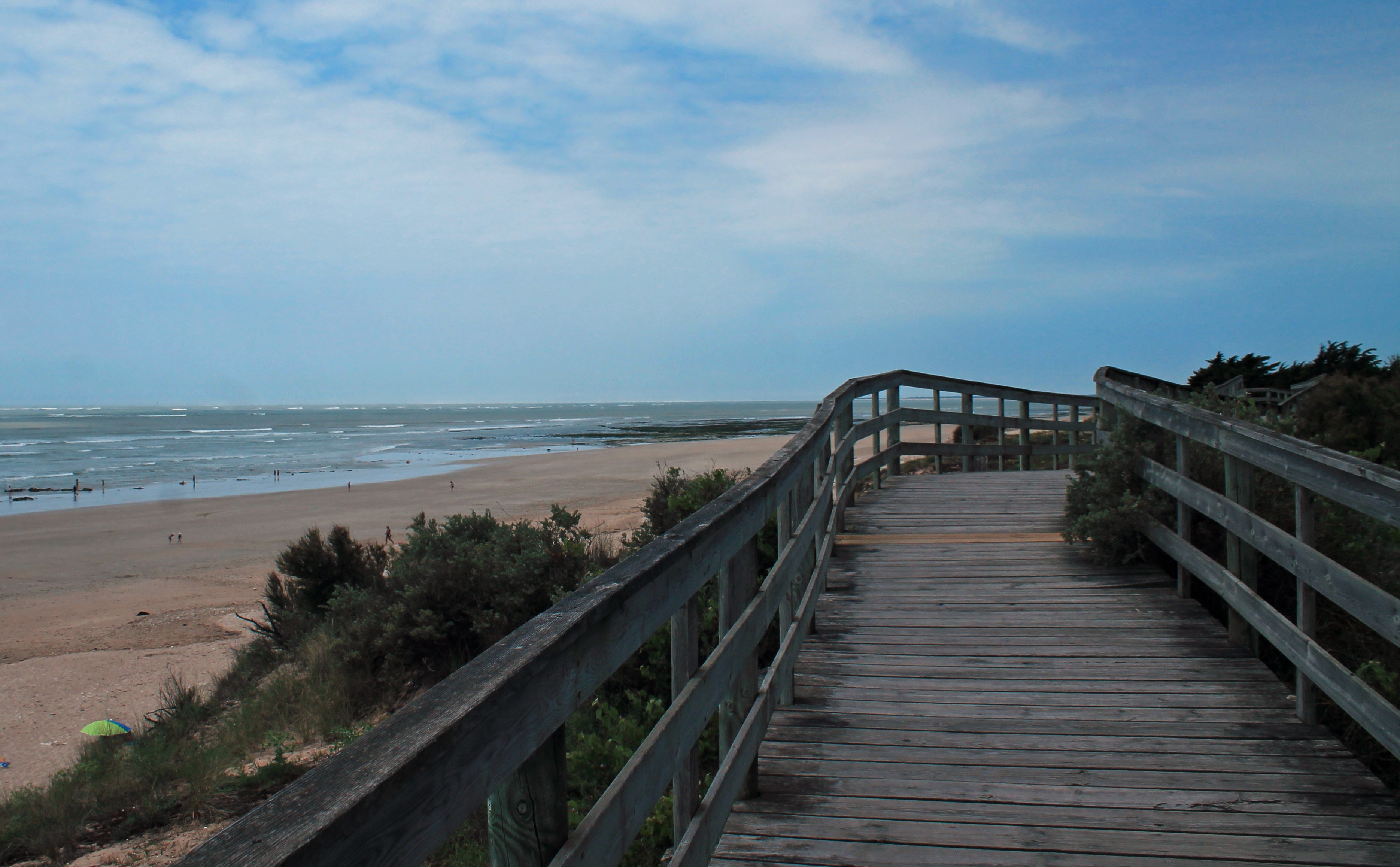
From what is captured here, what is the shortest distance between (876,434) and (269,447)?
156 feet

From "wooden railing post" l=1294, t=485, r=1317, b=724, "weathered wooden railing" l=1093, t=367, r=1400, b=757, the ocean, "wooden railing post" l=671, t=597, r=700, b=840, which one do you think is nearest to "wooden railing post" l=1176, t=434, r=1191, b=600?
"weathered wooden railing" l=1093, t=367, r=1400, b=757

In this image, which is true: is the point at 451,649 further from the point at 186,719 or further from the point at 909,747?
the point at 909,747

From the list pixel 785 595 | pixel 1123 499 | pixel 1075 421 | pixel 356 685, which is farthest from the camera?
pixel 1075 421

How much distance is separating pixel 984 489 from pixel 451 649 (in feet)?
18.3

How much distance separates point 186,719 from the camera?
263 inches

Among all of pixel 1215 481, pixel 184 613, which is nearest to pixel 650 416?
pixel 184 613

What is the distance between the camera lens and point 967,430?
36.3ft

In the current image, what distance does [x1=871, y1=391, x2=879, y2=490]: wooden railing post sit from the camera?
27.3ft

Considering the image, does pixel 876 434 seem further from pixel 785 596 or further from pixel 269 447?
pixel 269 447

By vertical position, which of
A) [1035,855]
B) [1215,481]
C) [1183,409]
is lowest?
[1035,855]

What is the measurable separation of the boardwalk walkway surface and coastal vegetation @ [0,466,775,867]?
756 millimetres

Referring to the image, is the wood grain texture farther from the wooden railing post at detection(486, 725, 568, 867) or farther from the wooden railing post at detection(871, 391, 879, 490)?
the wooden railing post at detection(871, 391, 879, 490)

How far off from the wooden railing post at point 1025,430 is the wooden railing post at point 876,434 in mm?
2779

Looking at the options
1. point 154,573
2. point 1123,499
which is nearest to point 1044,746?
point 1123,499
